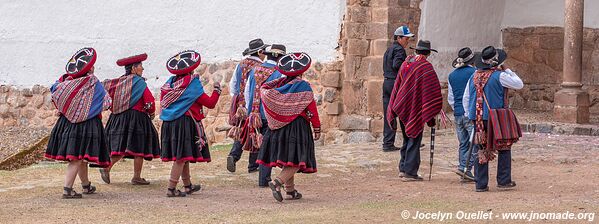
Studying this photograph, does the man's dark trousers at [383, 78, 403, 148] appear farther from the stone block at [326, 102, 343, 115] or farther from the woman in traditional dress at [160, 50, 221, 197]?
the woman in traditional dress at [160, 50, 221, 197]

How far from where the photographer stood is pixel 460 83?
11.6 metres

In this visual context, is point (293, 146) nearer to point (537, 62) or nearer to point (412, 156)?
point (412, 156)

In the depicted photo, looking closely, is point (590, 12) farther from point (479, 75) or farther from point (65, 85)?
point (65, 85)

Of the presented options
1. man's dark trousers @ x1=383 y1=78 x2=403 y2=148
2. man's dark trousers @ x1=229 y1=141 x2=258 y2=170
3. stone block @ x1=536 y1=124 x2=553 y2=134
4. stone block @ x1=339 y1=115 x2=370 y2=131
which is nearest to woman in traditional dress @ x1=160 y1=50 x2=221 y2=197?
man's dark trousers @ x1=229 y1=141 x2=258 y2=170

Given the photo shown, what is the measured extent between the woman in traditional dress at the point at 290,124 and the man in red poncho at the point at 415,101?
172cm

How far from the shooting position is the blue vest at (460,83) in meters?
11.5

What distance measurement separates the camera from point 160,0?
55.8ft

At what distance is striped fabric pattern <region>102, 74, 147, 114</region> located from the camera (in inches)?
438

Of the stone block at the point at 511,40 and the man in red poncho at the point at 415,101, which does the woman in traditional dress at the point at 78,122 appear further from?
the stone block at the point at 511,40

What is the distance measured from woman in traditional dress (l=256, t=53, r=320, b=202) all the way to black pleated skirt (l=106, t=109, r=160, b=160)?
1.58 m

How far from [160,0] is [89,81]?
22.2 feet

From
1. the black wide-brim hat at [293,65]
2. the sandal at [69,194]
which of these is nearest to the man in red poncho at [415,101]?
the black wide-brim hat at [293,65]

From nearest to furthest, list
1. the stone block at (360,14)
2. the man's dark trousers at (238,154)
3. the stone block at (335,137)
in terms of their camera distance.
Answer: the man's dark trousers at (238,154) < the stone block at (360,14) < the stone block at (335,137)

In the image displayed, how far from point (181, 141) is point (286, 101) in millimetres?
1075
